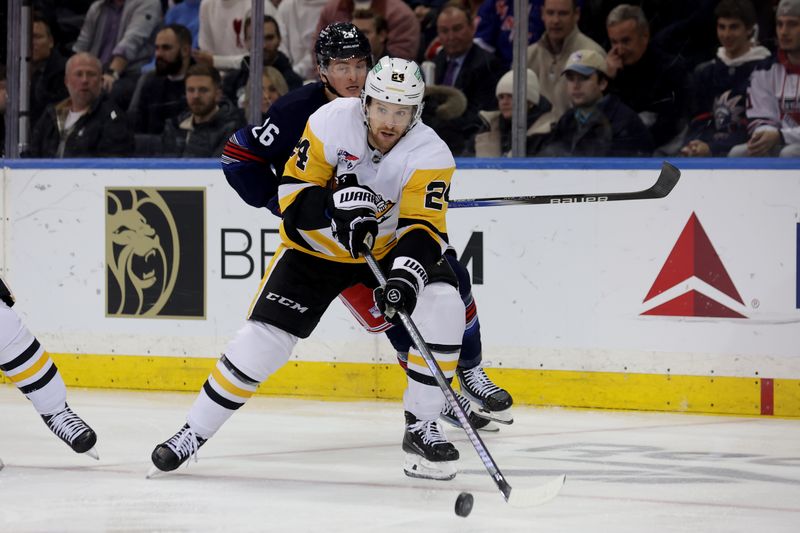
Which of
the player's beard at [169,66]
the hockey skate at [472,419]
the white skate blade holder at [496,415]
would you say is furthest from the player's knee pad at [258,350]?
the player's beard at [169,66]

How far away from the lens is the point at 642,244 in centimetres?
493

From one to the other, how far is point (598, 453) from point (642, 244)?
3.68 feet

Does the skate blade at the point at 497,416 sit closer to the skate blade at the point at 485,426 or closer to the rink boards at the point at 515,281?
the skate blade at the point at 485,426

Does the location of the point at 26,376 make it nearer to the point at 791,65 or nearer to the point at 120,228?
the point at 120,228

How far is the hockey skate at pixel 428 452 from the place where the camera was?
354 centimetres

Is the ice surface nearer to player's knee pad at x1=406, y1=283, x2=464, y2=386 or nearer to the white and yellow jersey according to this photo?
player's knee pad at x1=406, y1=283, x2=464, y2=386

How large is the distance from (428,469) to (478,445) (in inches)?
14.6

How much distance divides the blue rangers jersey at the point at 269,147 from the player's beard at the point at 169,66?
6.62ft

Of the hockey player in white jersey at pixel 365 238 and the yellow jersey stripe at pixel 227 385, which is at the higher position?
the hockey player in white jersey at pixel 365 238

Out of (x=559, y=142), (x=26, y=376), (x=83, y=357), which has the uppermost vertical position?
(x=559, y=142)

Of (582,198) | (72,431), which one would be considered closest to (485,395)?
(582,198)

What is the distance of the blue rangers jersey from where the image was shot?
3.98 meters

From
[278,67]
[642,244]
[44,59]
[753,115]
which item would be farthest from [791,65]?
[44,59]

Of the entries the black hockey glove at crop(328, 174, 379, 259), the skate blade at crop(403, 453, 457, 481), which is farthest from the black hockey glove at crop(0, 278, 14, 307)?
the skate blade at crop(403, 453, 457, 481)
